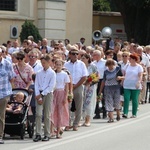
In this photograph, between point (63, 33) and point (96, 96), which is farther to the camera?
point (63, 33)

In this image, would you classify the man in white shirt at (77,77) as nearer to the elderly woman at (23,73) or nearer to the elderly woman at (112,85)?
the elderly woman at (23,73)

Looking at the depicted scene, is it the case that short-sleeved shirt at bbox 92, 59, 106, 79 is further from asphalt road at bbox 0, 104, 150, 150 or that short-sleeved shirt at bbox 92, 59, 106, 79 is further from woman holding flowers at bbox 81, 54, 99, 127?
asphalt road at bbox 0, 104, 150, 150

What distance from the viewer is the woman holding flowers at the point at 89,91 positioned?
17.6 metres

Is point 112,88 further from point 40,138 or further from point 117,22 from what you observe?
point 117,22

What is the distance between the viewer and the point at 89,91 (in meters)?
17.8

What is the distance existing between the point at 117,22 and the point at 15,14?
1798cm

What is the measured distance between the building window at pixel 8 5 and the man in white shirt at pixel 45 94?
684 inches

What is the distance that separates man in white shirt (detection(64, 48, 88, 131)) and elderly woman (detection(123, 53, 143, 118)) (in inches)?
104

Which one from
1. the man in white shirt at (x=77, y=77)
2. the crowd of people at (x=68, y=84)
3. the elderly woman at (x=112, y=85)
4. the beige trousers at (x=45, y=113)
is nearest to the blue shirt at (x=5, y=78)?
the crowd of people at (x=68, y=84)

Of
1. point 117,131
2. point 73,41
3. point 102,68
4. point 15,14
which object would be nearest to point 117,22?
point 73,41

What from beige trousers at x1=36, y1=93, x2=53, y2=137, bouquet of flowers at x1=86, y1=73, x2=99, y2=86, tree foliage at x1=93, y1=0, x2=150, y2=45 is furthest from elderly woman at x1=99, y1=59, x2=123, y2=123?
tree foliage at x1=93, y1=0, x2=150, y2=45

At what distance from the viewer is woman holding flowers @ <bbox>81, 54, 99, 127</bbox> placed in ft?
57.7

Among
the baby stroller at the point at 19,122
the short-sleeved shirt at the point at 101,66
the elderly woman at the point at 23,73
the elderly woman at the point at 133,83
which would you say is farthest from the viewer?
the short-sleeved shirt at the point at 101,66

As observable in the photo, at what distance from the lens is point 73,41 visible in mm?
35156
